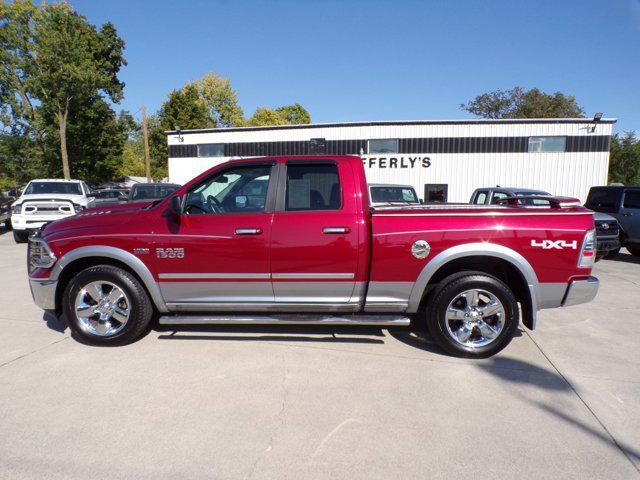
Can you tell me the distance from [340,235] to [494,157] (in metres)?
17.9

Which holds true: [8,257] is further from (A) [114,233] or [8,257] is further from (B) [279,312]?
(B) [279,312]

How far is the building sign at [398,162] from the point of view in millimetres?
19844

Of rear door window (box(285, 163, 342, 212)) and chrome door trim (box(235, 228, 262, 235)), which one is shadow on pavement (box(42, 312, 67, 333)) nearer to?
chrome door trim (box(235, 228, 262, 235))

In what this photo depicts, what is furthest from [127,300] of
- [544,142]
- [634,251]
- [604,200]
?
[544,142]

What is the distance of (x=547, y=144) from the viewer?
18734 mm

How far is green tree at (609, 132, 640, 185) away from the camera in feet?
160

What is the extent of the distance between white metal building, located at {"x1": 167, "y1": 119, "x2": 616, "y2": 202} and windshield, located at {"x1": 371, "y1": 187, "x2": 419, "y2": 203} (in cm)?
1135

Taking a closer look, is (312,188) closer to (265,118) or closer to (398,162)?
(398,162)

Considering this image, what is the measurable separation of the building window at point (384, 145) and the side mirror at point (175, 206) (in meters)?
17.5

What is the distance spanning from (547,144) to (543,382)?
18618 mm

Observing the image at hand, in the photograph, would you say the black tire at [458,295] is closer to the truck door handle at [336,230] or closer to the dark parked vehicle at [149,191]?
the truck door handle at [336,230]

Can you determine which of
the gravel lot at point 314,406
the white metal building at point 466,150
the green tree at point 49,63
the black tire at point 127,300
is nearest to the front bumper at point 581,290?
the gravel lot at point 314,406

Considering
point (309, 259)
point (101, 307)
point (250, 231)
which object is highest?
point (250, 231)

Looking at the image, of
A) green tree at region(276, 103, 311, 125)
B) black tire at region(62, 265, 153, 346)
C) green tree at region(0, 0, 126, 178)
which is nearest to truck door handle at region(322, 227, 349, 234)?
black tire at region(62, 265, 153, 346)
